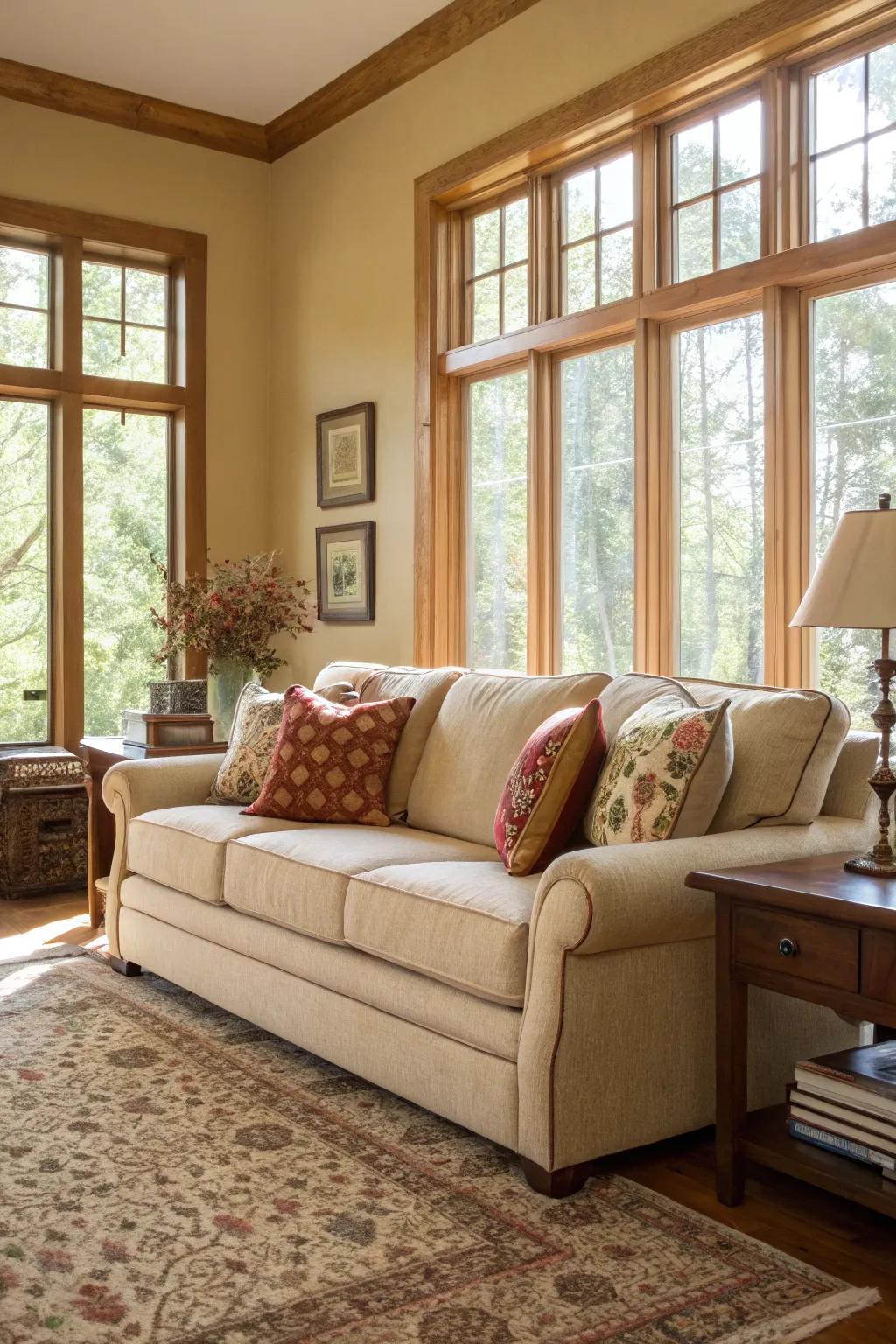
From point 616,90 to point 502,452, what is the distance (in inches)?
52.3

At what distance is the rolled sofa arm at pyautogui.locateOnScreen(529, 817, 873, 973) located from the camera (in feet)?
7.89

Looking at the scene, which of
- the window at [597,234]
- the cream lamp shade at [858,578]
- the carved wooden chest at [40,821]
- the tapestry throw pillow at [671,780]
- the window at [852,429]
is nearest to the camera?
the cream lamp shade at [858,578]

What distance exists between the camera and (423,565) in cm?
513

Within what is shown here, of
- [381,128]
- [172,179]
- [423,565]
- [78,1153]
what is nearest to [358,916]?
[78,1153]

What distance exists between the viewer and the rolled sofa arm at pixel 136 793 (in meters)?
4.19

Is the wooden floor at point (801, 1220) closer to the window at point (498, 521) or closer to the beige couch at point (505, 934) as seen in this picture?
the beige couch at point (505, 934)

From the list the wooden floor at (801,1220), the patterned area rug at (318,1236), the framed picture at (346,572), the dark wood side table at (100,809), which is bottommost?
the wooden floor at (801,1220)

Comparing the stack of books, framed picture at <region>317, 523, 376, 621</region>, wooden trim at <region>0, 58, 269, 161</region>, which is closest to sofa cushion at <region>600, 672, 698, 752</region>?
the stack of books

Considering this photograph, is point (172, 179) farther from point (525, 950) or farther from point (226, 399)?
point (525, 950)

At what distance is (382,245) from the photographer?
541 cm

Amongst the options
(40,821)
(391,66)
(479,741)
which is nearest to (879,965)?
(479,741)

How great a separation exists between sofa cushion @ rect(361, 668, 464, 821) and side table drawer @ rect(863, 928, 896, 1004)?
190 centimetres

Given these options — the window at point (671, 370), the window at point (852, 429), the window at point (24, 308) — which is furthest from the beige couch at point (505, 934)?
the window at point (24, 308)

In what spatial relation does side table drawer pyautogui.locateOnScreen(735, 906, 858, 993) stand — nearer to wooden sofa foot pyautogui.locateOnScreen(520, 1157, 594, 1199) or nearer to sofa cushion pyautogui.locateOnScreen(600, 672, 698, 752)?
wooden sofa foot pyautogui.locateOnScreen(520, 1157, 594, 1199)
